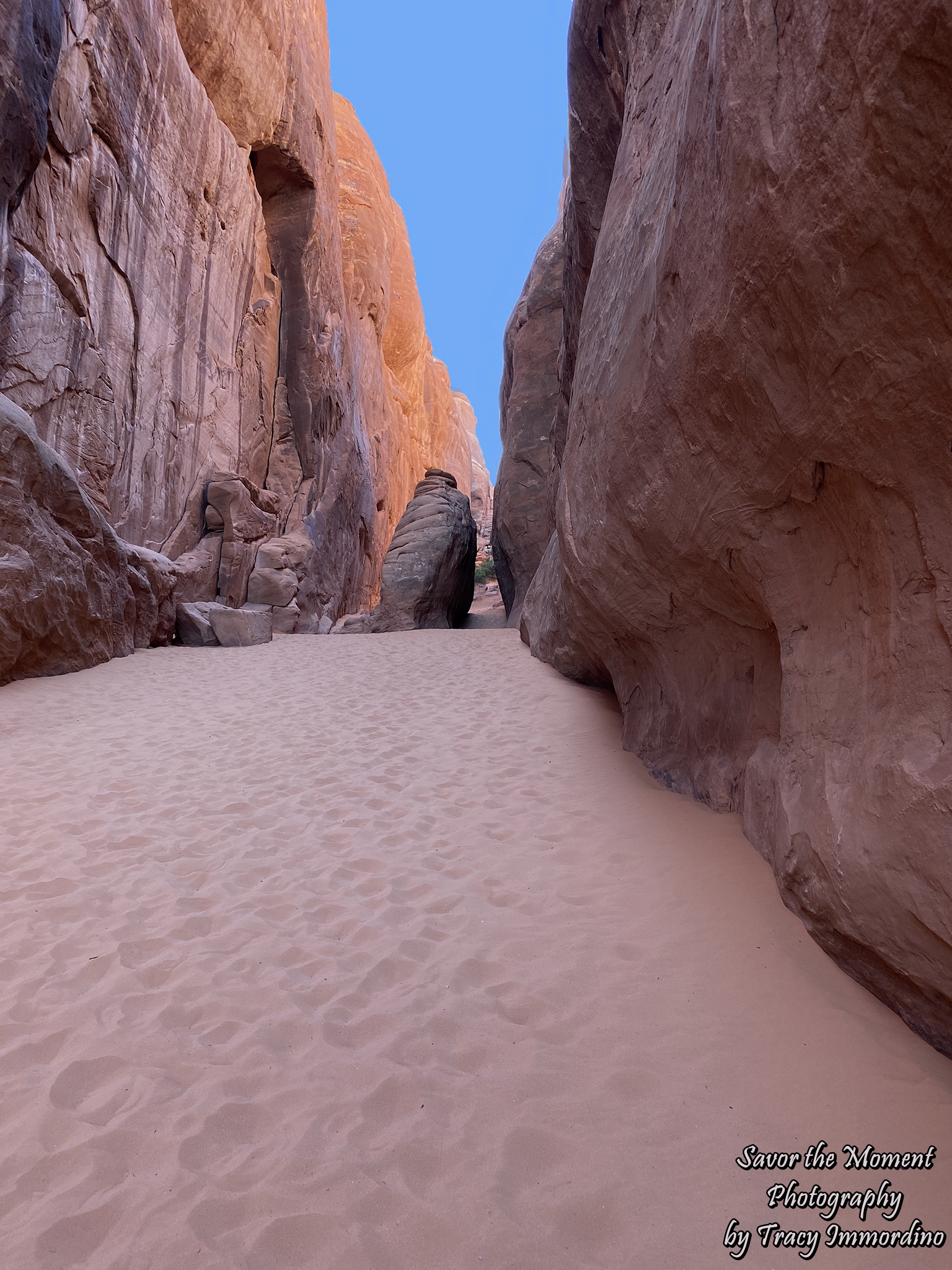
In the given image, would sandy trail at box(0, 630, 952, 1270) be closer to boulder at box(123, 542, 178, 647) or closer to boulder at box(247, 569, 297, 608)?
boulder at box(123, 542, 178, 647)

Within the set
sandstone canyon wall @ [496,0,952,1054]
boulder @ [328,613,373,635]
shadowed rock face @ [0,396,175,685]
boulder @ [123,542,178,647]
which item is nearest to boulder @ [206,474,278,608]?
boulder @ [328,613,373,635]

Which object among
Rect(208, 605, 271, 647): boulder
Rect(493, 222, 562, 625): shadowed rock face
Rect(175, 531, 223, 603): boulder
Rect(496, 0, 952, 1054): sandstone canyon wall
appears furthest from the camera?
Rect(493, 222, 562, 625): shadowed rock face

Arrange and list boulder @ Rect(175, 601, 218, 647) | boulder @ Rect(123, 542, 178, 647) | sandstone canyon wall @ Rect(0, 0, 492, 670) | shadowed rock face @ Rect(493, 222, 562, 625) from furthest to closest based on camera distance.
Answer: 1. shadowed rock face @ Rect(493, 222, 562, 625)
2. boulder @ Rect(175, 601, 218, 647)
3. sandstone canyon wall @ Rect(0, 0, 492, 670)
4. boulder @ Rect(123, 542, 178, 647)

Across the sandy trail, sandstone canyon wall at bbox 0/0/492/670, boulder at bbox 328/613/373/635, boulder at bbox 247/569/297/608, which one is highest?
sandstone canyon wall at bbox 0/0/492/670

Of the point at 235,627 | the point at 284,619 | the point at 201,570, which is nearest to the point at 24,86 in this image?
the point at 201,570

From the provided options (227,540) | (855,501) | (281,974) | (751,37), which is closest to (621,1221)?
(281,974)

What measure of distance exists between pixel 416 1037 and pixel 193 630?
9.99m

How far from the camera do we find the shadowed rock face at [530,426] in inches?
569

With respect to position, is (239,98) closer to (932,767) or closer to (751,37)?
(751,37)

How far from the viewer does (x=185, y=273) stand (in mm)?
14438

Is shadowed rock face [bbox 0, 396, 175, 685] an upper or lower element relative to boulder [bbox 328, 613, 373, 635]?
upper

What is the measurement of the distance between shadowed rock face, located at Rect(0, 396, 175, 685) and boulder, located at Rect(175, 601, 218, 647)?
1.61 m

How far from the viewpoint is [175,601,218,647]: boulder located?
11.0m

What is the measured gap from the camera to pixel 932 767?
207cm
